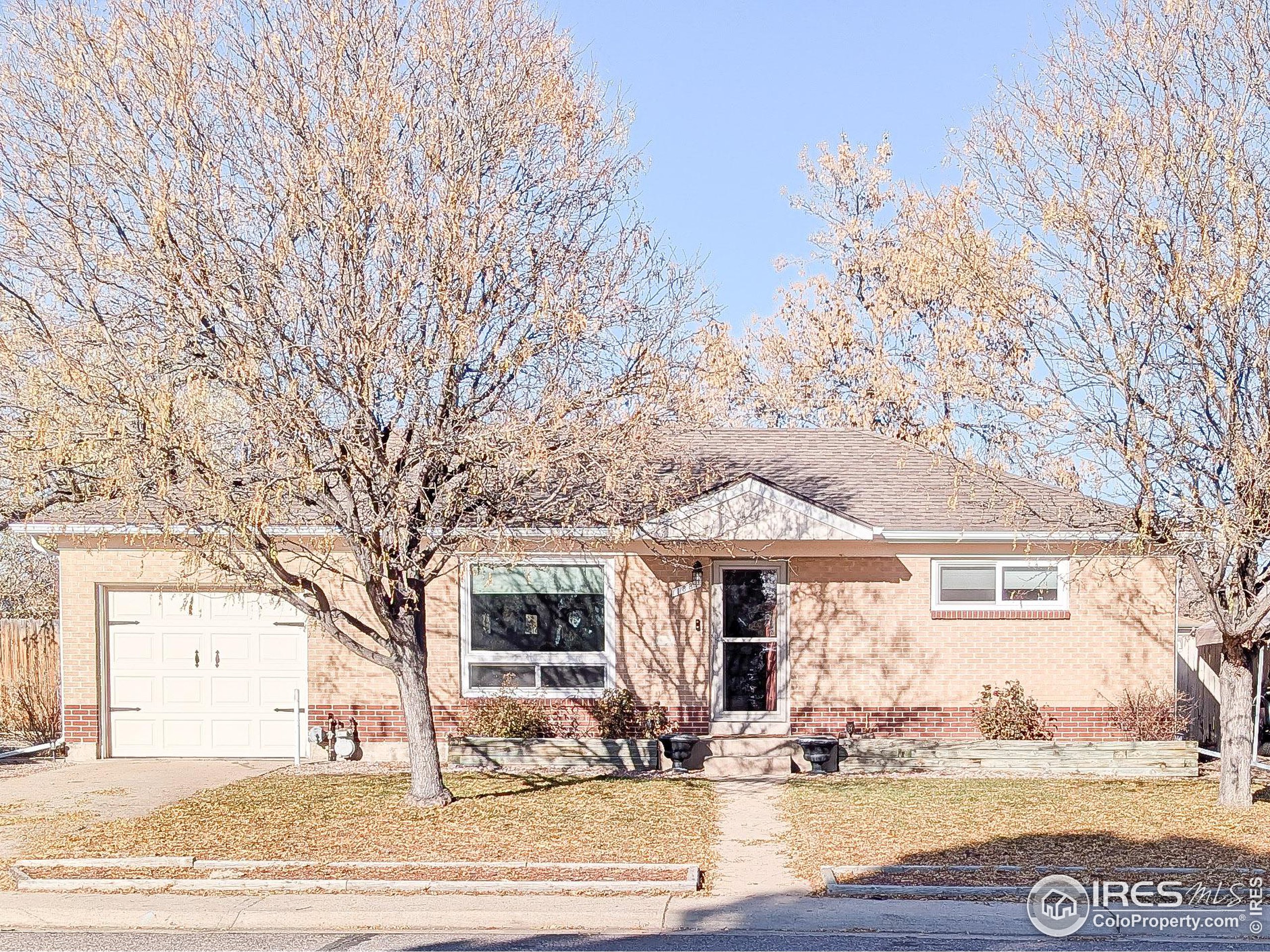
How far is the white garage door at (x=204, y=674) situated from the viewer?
52.0 ft

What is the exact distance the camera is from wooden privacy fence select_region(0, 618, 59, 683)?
1753 centimetres

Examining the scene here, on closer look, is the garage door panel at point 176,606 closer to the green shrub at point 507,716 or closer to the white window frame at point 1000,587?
the green shrub at point 507,716

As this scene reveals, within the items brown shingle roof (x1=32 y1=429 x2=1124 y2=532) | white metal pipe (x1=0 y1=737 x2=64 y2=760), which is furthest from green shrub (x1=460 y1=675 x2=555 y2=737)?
white metal pipe (x1=0 y1=737 x2=64 y2=760)

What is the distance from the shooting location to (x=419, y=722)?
1191cm

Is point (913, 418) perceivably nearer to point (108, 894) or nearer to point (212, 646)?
point (212, 646)

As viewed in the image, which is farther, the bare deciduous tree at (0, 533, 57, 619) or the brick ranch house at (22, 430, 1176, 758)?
the bare deciduous tree at (0, 533, 57, 619)

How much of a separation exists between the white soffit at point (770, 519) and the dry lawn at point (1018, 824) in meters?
2.83

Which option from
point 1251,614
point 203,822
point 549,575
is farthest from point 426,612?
point 1251,614

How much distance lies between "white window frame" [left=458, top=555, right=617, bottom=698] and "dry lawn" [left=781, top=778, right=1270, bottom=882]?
2941mm

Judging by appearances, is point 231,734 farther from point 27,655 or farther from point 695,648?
point 695,648

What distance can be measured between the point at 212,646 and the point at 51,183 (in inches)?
286

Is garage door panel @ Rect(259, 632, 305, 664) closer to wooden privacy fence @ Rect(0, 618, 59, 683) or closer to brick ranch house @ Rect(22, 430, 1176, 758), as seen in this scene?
brick ranch house @ Rect(22, 430, 1176, 758)

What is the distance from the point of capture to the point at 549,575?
1588cm

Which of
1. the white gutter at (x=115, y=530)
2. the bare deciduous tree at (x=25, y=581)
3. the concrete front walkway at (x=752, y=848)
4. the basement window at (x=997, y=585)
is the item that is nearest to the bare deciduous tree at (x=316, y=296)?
the white gutter at (x=115, y=530)
